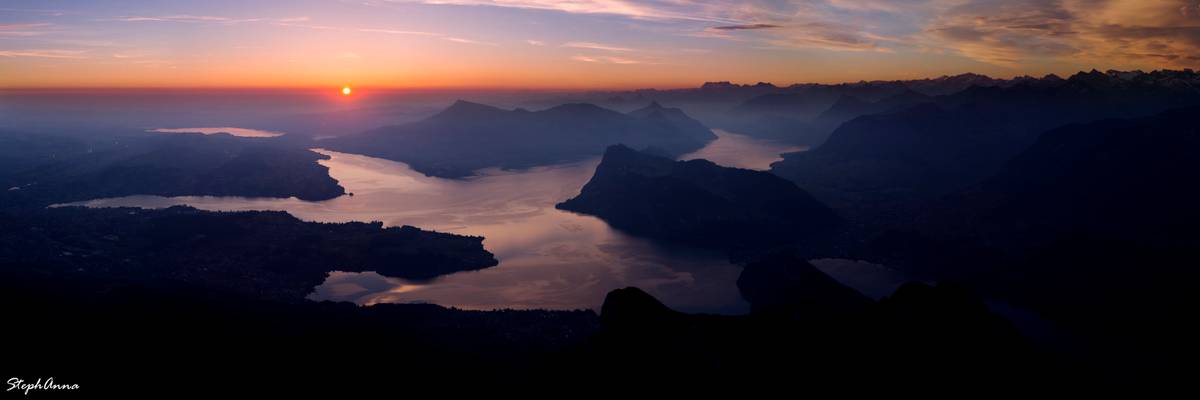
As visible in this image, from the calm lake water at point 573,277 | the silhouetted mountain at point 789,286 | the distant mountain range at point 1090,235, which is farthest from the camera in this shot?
the calm lake water at point 573,277

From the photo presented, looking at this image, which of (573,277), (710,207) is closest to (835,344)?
(573,277)

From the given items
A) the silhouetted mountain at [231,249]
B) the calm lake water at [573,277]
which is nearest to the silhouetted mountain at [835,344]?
the calm lake water at [573,277]

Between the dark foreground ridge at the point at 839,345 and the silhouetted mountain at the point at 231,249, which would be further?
the silhouetted mountain at the point at 231,249

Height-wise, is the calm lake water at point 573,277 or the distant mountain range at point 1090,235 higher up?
the distant mountain range at point 1090,235

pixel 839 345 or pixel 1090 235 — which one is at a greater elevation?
pixel 839 345
